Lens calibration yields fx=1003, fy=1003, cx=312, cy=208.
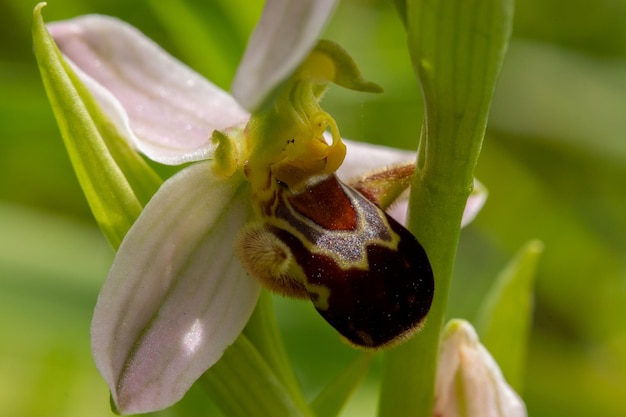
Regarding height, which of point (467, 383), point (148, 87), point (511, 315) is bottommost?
point (511, 315)

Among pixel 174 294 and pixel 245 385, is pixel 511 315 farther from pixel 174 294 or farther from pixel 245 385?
pixel 174 294

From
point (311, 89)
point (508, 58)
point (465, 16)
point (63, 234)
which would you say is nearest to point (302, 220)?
point (311, 89)

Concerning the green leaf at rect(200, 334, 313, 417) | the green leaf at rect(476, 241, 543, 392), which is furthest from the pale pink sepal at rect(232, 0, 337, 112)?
the green leaf at rect(476, 241, 543, 392)

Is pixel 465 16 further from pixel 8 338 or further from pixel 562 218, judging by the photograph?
pixel 562 218

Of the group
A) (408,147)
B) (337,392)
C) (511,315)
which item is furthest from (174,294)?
(408,147)

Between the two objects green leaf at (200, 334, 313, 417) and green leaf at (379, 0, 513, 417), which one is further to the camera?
green leaf at (200, 334, 313, 417)

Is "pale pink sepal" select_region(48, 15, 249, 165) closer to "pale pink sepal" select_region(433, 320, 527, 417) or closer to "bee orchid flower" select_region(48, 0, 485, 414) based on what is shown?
"bee orchid flower" select_region(48, 0, 485, 414)

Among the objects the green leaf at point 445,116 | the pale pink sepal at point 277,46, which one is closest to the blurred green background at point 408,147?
the green leaf at point 445,116
